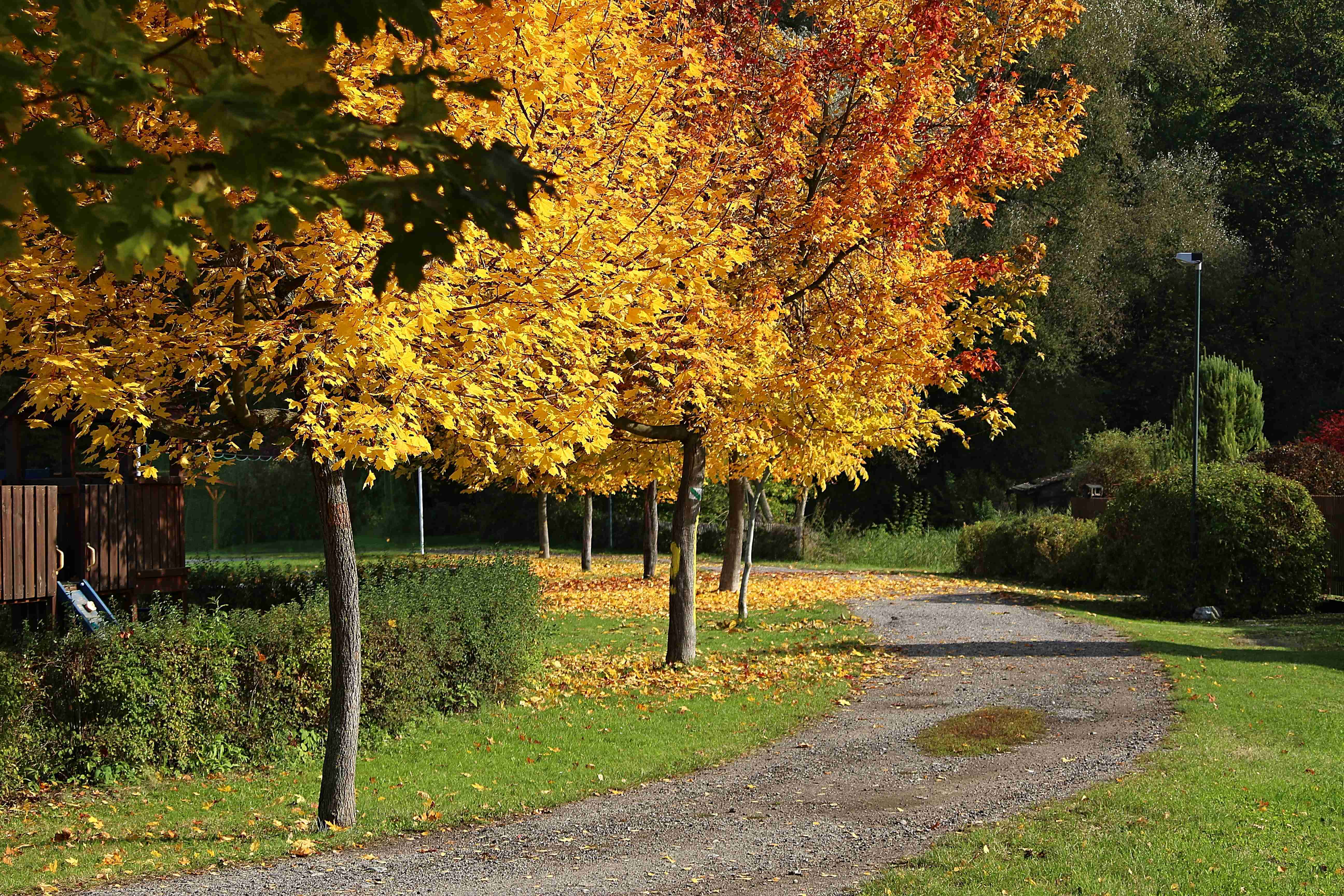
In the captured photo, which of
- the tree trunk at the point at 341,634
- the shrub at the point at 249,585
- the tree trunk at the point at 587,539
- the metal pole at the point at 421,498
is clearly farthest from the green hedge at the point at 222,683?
the metal pole at the point at 421,498

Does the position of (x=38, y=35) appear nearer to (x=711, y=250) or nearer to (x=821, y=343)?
(x=711, y=250)

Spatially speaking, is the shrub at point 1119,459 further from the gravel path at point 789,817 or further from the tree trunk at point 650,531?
the gravel path at point 789,817

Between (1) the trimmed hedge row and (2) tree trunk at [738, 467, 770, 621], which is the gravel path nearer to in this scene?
(2) tree trunk at [738, 467, 770, 621]

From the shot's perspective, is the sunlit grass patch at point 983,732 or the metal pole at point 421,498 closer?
the sunlit grass patch at point 983,732

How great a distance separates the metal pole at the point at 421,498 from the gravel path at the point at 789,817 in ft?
63.0

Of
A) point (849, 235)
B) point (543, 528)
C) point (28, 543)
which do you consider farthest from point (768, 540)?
point (28, 543)

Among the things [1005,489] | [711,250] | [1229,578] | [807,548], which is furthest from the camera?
[1005,489]

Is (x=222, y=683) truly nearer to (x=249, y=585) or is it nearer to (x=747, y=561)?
(x=249, y=585)

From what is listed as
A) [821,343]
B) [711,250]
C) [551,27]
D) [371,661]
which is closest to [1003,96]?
[821,343]

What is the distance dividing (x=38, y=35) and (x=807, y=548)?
3215 cm

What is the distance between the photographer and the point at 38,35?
2.79m

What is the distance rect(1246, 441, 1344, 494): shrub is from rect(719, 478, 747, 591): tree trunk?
1044cm

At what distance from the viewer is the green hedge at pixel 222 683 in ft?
28.5

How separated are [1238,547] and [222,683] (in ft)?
55.4
